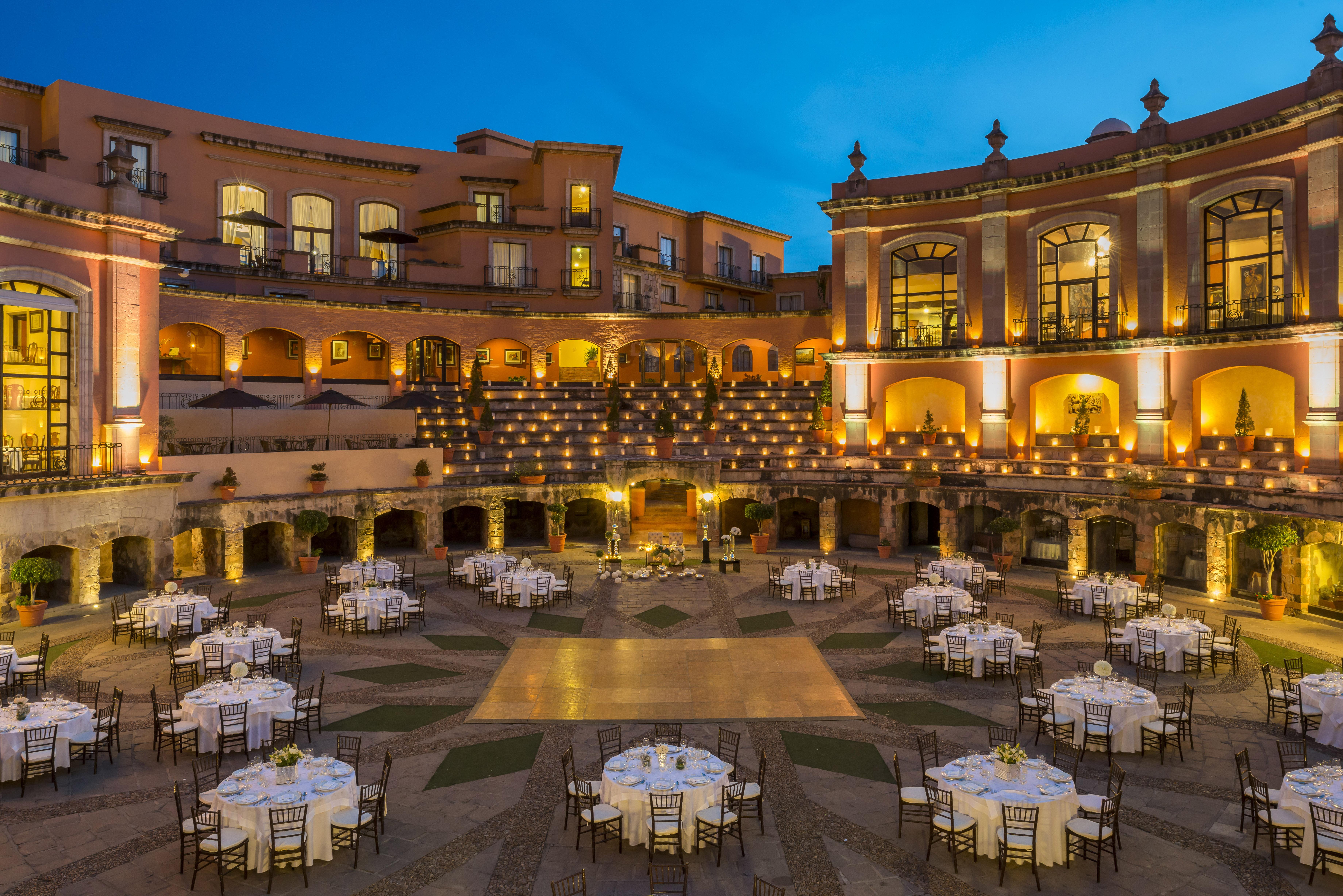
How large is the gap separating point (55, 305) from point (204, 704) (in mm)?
14344

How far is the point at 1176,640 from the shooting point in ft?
57.4

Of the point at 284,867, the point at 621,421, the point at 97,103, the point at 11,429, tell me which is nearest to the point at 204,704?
the point at 284,867

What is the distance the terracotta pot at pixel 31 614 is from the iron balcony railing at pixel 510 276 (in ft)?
84.2

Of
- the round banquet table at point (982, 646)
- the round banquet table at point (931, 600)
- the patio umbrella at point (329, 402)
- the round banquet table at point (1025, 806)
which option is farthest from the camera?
the patio umbrella at point (329, 402)

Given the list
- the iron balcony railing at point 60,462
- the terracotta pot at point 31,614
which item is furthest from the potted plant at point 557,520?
the terracotta pot at point 31,614

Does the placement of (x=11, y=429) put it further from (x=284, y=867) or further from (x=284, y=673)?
(x=284, y=867)

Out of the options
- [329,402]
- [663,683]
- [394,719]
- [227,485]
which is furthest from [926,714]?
[329,402]

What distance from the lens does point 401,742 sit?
45.9 ft

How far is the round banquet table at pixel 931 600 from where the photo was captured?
21.1 m

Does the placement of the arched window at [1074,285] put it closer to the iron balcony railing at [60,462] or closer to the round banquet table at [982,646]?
the round banquet table at [982,646]

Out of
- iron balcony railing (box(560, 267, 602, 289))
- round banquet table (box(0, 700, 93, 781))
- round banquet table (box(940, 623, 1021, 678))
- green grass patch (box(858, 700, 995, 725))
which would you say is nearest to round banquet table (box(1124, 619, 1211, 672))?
round banquet table (box(940, 623, 1021, 678))

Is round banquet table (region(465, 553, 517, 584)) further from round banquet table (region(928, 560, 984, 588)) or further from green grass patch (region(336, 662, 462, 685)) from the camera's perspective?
round banquet table (region(928, 560, 984, 588))

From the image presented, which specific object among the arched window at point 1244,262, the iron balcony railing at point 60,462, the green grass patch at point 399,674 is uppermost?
the arched window at point 1244,262

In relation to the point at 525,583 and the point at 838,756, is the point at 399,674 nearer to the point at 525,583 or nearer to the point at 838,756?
the point at 525,583
